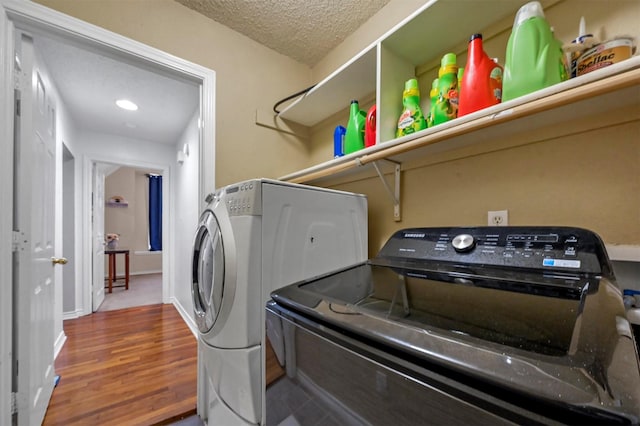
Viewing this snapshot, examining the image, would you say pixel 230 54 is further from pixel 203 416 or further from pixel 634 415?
pixel 203 416

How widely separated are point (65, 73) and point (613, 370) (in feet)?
11.0

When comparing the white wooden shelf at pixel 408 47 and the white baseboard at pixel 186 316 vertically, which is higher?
the white wooden shelf at pixel 408 47

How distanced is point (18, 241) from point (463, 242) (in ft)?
6.30

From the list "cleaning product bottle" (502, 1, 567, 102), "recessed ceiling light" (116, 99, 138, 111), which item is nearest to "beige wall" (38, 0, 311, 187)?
"cleaning product bottle" (502, 1, 567, 102)

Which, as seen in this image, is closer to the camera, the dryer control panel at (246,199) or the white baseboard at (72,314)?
the dryer control panel at (246,199)

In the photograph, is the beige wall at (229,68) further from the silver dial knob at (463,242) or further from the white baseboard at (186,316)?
the white baseboard at (186,316)

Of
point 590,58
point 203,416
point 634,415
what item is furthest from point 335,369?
point 203,416

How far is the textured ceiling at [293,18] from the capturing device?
1.49m

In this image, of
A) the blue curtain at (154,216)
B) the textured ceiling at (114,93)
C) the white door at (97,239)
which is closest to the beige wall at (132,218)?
the blue curtain at (154,216)

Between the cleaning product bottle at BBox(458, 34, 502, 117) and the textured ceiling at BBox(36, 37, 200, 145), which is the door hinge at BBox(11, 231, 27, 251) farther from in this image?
the cleaning product bottle at BBox(458, 34, 502, 117)

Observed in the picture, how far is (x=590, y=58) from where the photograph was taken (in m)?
0.74

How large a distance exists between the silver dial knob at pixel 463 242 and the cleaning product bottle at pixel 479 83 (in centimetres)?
44

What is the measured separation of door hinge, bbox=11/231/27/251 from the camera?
3.86ft

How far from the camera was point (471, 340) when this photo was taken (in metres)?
0.37
